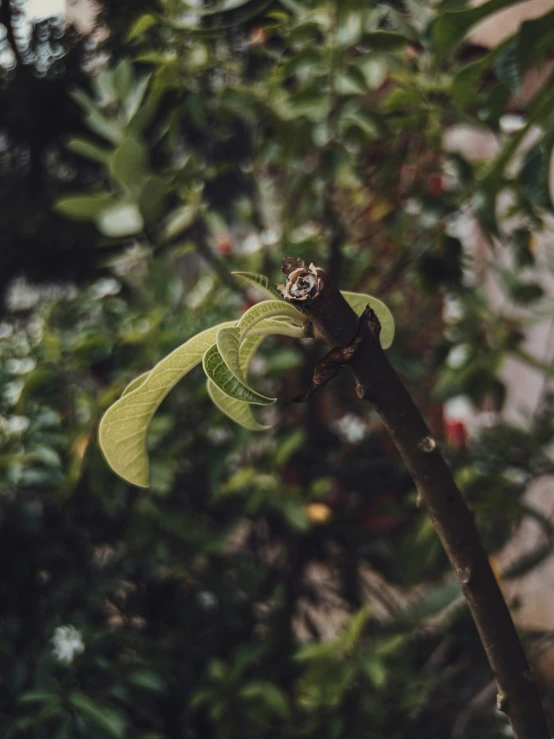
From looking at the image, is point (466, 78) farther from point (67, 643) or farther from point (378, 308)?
point (67, 643)

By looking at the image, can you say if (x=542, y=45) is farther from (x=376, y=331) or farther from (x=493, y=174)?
(x=376, y=331)

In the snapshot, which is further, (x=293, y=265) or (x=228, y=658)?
(x=228, y=658)

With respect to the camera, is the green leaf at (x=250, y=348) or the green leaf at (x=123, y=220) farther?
the green leaf at (x=123, y=220)

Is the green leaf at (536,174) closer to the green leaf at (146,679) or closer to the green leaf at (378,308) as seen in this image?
the green leaf at (378,308)

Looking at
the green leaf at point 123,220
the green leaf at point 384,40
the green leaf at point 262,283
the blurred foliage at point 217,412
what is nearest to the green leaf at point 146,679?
the blurred foliage at point 217,412

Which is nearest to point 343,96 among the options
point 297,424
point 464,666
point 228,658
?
point 297,424

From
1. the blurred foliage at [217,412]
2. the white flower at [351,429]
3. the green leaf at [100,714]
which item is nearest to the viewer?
the green leaf at [100,714]
